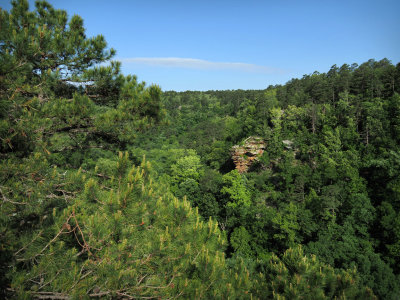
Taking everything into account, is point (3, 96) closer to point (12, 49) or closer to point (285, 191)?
point (12, 49)

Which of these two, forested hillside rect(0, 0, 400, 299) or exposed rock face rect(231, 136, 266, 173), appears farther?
exposed rock face rect(231, 136, 266, 173)

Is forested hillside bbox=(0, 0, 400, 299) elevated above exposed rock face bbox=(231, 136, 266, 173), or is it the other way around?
forested hillside bbox=(0, 0, 400, 299)

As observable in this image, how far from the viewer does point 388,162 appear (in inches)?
913

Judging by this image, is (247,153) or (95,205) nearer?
(95,205)

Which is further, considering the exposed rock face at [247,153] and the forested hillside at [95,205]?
the exposed rock face at [247,153]

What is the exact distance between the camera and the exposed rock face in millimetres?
33406

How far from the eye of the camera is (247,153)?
3391cm

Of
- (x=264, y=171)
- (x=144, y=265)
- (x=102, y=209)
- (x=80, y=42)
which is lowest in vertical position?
(x=264, y=171)

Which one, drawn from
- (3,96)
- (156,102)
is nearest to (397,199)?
(156,102)

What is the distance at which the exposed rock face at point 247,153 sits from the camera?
33.4 m

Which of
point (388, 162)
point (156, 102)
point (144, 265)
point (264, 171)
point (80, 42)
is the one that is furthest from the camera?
point (264, 171)

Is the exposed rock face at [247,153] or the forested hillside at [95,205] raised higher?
the forested hillside at [95,205]

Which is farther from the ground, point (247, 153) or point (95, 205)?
point (95, 205)

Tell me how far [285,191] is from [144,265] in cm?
2554
